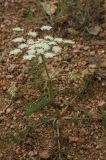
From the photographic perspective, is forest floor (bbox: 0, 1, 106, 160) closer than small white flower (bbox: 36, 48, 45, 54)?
No

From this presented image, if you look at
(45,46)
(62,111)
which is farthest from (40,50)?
(62,111)

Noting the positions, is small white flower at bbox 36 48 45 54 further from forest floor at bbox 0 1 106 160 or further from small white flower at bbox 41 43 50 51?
forest floor at bbox 0 1 106 160

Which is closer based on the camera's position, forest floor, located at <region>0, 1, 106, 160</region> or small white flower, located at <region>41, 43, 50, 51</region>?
small white flower, located at <region>41, 43, 50, 51</region>

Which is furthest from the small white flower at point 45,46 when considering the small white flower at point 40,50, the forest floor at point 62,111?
the forest floor at point 62,111

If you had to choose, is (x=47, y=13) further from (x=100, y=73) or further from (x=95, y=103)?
(x=95, y=103)

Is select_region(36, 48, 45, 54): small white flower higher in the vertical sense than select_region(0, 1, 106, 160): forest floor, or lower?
higher

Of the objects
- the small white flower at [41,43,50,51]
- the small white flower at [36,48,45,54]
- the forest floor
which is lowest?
the forest floor

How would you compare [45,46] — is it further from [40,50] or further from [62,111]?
[62,111]

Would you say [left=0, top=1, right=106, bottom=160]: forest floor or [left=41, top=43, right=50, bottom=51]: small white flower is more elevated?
[left=41, top=43, right=50, bottom=51]: small white flower

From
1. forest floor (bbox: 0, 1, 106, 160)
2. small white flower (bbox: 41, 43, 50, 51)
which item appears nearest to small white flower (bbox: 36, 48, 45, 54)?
small white flower (bbox: 41, 43, 50, 51)

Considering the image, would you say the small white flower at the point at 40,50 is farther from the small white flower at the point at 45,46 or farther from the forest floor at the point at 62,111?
the forest floor at the point at 62,111
